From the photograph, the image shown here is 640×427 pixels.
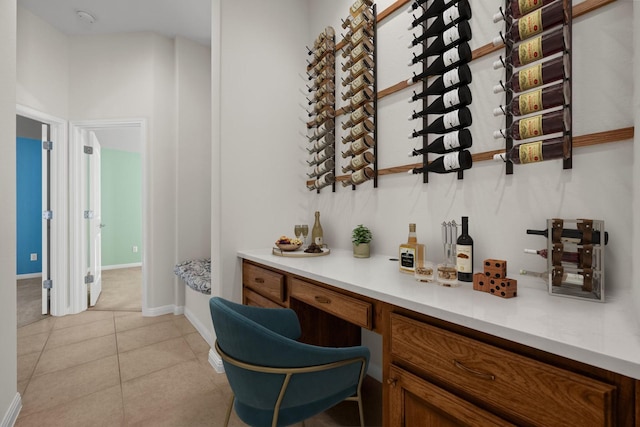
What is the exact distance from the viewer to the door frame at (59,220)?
3385 mm

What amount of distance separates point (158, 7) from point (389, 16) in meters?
2.44

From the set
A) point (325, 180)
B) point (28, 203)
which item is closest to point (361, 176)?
point (325, 180)

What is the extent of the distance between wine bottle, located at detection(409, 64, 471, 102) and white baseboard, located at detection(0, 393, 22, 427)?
2662 millimetres

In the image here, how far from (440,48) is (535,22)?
418 mm

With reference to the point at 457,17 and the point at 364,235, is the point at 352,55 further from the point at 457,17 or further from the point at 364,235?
the point at 364,235

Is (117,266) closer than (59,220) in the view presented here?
No

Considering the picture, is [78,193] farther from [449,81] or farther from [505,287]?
[505,287]

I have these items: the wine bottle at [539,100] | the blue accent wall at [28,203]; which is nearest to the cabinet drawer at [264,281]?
the wine bottle at [539,100]

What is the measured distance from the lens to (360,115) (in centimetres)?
201

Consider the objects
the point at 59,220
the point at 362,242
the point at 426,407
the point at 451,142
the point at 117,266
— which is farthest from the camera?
the point at 117,266

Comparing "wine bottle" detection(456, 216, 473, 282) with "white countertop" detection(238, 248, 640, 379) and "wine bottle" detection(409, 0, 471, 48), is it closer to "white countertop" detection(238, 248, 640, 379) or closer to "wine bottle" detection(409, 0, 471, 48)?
"white countertop" detection(238, 248, 640, 379)

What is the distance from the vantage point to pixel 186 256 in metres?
3.59

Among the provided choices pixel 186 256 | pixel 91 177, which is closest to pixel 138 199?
pixel 91 177

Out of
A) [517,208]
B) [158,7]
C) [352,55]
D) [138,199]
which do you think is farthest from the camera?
[138,199]
